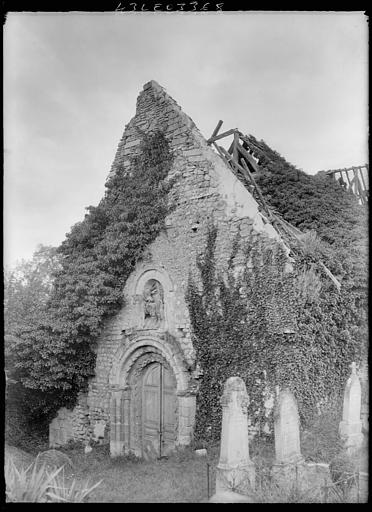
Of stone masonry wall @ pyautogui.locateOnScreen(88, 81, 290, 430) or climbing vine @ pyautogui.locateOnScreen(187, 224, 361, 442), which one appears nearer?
climbing vine @ pyautogui.locateOnScreen(187, 224, 361, 442)

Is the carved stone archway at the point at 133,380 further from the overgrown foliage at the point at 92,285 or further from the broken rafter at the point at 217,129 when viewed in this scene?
the broken rafter at the point at 217,129

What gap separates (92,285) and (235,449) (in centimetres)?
A: 639

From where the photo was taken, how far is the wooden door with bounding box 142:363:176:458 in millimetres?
11438

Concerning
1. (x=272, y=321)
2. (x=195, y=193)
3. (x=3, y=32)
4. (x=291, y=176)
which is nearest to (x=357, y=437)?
(x=272, y=321)

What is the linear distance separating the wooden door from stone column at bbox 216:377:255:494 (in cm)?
388

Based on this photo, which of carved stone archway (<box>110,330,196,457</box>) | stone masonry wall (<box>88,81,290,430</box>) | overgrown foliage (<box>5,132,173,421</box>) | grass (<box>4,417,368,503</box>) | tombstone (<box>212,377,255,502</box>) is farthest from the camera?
overgrown foliage (<box>5,132,173,421</box>)

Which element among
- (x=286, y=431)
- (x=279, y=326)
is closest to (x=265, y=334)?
(x=279, y=326)

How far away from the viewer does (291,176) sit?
45.6 feet

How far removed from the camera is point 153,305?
12.0 meters

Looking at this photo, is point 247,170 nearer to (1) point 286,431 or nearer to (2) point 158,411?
(2) point 158,411

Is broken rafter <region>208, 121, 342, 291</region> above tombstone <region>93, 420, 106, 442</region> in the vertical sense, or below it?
above

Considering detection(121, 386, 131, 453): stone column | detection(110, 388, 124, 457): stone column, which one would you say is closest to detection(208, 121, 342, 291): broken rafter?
detection(121, 386, 131, 453): stone column

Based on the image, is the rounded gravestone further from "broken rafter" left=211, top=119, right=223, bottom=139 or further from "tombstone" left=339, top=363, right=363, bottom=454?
"broken rafter" left=211, top=119, right=223, bottom=139

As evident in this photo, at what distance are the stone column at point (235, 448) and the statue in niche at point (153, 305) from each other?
4.28 metres
